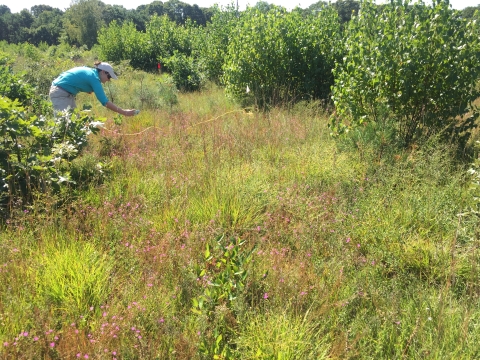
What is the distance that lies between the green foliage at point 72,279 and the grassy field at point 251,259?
0.5 inches

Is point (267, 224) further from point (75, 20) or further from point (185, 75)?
point (75, 20)

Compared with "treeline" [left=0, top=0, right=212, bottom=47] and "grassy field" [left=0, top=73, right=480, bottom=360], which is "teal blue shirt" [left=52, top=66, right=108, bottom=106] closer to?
"grassy field" [left=0, top=73, right=480, bottom=360]

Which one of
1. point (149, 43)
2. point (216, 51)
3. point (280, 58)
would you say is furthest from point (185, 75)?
point (149, 43)

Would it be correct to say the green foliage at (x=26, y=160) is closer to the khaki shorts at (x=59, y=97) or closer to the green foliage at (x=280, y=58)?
the khaki shorts at (x=59, y=97)

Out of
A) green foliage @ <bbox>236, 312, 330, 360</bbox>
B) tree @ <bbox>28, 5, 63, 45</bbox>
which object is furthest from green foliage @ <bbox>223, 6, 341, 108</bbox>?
tree @ <bbox>28, 5, 63, 45</bbox>

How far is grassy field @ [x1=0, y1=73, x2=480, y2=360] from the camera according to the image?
2.05 m

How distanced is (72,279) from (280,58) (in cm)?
688

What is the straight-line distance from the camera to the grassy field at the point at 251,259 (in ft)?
6.73

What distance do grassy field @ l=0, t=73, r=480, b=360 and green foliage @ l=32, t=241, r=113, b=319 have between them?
12 millimetres

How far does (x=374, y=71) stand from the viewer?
16.0 feet

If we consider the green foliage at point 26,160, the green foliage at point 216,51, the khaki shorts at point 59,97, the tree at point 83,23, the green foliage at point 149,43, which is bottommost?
the green foliage at point 26,160

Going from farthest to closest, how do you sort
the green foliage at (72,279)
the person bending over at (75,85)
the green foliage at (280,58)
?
the green foliage at (280,58)
the person bending over at (75,85)
the green foliage at (72,279)

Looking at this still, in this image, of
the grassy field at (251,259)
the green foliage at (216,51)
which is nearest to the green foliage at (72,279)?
the grassy field at (251,259)

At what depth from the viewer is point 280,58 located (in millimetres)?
8047
